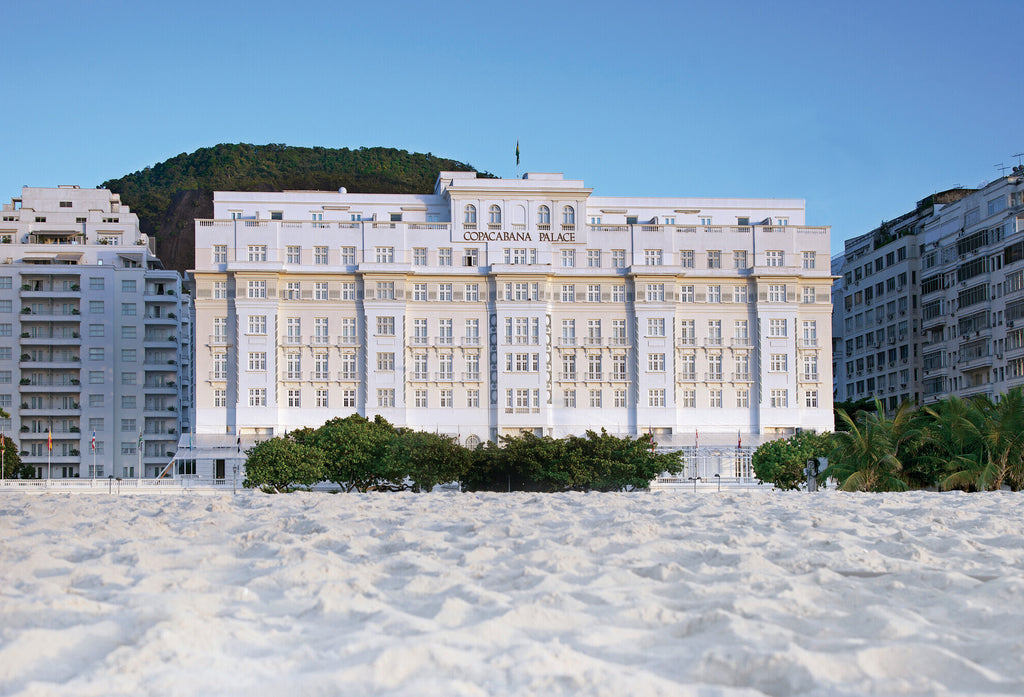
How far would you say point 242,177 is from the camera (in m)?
145

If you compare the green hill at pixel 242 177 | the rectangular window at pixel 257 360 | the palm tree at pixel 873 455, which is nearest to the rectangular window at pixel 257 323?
the rectangular window at pixel 257 360

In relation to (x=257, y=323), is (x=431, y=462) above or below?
below

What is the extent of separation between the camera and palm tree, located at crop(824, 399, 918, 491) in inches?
1572

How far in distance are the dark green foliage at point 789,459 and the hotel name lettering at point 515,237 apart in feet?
86.2

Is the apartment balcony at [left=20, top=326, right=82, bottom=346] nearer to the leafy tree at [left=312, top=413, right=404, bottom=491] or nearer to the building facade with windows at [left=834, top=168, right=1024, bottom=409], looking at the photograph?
the leafy tree at [left=312, top=413, right=404, bottom=491]

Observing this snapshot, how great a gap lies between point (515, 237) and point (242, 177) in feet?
240

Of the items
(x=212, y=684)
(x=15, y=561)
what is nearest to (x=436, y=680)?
(x=212, y=684)

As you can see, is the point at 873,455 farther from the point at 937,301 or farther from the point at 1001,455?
the point at 937,301

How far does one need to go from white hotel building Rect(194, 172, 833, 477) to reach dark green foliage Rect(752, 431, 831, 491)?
16715 millimetres

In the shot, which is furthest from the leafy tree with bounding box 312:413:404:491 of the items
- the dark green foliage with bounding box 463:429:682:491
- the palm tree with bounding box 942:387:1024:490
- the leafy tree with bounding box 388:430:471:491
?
the palm tree with bounding box 942:387:1024:490

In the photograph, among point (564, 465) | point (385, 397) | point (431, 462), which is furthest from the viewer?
point (385, 397)

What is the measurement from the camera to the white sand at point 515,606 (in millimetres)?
7520

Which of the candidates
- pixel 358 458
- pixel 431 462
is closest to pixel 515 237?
pixel 358 458

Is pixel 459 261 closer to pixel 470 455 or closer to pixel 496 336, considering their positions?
pixel 496 336
